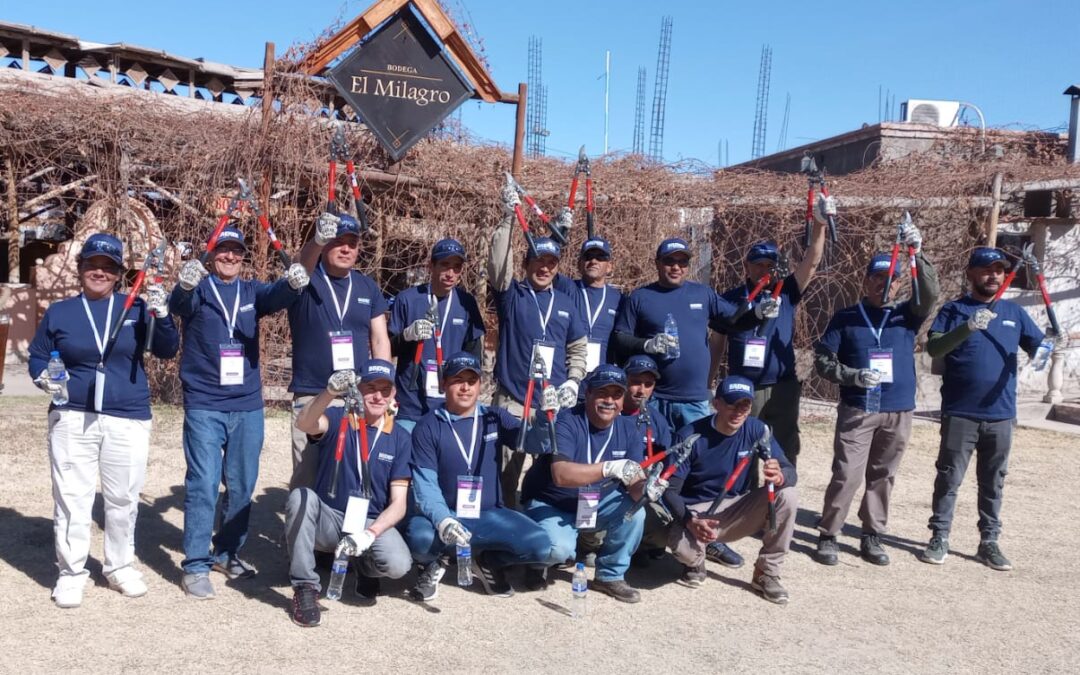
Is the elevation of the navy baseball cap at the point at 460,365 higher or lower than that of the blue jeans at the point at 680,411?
higher

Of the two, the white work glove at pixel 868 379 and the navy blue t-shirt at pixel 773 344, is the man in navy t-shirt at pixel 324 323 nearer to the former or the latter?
the navy blue t-shirt at pixel 773 344

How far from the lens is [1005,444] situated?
5.52 metres

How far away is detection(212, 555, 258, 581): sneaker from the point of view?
4781 mm

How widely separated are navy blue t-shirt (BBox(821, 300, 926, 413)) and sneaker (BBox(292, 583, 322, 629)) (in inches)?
129

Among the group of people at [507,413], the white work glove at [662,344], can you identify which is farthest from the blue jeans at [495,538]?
the white work glove at [662,344]

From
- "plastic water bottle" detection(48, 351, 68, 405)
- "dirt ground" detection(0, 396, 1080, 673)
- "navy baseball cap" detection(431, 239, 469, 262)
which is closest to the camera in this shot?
"dirt ground" detection(0, 396, 1080, 673)

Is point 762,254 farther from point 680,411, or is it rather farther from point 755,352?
point 680,411

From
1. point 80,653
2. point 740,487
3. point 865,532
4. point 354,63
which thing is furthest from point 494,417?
point 354,63

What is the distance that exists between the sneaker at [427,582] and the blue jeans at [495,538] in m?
0.04

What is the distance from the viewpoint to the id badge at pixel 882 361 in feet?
18.0

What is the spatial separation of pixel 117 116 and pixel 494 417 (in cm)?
587

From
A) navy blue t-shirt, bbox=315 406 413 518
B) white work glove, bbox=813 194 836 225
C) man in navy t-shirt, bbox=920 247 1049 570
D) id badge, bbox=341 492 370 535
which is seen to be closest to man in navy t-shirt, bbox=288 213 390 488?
navy blue t-shirt, bbox=315 406 413 518

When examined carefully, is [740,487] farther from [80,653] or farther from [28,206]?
[28,206]

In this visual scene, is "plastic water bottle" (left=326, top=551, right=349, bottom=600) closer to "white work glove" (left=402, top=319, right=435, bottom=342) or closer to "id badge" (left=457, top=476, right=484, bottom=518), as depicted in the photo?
"id badge" (left=457, top=476, right=484, bottom=518)
